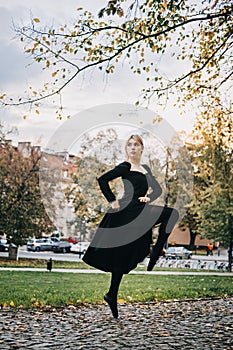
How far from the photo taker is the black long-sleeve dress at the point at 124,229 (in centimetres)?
873

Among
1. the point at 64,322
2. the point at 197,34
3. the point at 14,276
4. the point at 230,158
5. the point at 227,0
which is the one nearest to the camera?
the point at 64,322

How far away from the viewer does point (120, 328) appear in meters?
8.87

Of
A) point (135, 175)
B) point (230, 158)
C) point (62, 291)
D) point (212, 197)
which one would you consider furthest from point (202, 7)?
point (212, 197)

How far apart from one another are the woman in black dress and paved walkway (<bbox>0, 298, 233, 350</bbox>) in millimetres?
1001

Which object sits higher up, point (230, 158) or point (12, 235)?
point (230, 158)

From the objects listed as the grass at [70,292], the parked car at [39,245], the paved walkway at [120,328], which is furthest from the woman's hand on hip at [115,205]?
the parked car at [39,245]

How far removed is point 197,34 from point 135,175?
488 centimetres

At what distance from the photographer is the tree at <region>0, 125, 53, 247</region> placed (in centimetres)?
3148

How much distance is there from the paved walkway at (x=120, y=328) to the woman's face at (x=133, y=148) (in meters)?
2.65

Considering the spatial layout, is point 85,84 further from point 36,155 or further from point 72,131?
point 36,155

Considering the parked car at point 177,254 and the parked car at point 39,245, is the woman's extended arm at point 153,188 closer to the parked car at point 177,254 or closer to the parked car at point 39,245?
the parked car at point 177,254

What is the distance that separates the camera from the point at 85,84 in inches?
409

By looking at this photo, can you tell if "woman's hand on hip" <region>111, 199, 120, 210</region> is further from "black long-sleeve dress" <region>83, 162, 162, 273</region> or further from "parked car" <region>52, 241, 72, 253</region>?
"parked car" <region>52, 241, 72, 253</region>

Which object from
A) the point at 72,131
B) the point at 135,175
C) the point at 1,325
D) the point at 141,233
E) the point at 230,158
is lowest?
the point at 1,325
